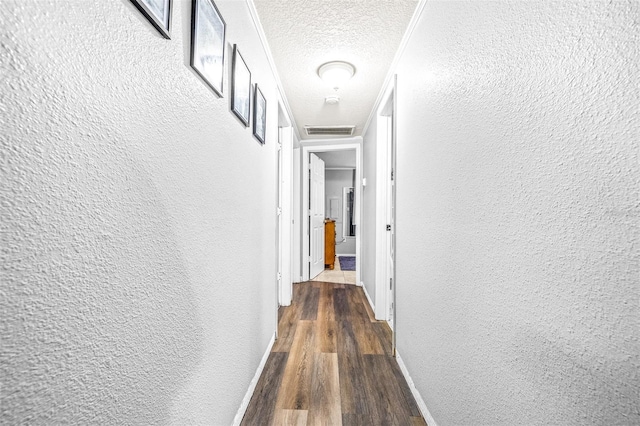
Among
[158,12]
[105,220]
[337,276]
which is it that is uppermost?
[158,12]

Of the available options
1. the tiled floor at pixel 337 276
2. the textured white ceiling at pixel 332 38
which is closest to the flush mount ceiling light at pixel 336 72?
the textured white ceiling at pixel 332 38

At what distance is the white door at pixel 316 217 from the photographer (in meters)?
4.38

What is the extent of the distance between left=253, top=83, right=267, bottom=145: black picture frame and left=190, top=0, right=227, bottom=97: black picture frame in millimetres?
536

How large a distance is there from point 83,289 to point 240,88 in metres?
1.16

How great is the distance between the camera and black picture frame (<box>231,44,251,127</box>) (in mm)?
1284

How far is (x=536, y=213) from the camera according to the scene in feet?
2.31

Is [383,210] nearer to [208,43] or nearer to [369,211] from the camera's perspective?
[369,211]

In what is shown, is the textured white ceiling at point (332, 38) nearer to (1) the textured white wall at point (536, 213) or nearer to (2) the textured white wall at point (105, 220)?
(1) the textured white wall at point (536, 213)

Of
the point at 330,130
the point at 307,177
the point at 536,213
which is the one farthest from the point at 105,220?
the point at 307,177

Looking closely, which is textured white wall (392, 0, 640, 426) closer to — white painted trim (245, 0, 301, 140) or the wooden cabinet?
white painted trim (245, 0, 301, 140)

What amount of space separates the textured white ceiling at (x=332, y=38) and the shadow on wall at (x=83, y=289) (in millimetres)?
1496

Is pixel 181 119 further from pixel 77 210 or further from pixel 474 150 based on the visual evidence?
pixel 474 150

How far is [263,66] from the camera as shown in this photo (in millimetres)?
1951

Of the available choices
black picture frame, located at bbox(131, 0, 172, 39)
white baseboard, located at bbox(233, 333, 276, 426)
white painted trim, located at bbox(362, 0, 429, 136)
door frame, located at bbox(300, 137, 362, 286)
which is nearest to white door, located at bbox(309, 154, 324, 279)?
door frame, located at bbox(300, 137, 362, 286)
